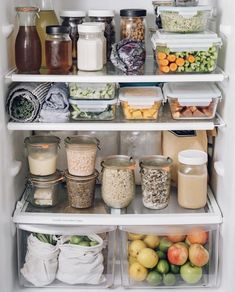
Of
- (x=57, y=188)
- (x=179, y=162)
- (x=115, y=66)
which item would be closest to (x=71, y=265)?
(x=57, y=188)

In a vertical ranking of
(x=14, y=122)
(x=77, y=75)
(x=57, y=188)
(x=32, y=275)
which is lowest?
(x=32, y=275)

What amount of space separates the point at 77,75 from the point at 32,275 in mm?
647

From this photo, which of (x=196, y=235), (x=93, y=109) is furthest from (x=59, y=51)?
(x=196, y=235)

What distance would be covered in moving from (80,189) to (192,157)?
0.37m

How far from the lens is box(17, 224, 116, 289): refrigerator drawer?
1871mm

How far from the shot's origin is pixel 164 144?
209 cm

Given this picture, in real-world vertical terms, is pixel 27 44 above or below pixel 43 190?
above

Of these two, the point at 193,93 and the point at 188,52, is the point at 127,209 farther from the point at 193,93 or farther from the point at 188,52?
the point at 188,52

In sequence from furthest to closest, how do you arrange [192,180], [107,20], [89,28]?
[107,20], [192,180], [89,28]

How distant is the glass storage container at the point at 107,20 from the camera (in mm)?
1989

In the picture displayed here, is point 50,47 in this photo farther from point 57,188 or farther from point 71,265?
point 71,265

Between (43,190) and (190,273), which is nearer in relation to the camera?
(190,273)

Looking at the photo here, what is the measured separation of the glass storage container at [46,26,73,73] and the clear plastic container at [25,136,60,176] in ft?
0.82

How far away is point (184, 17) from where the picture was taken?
1829 mm
